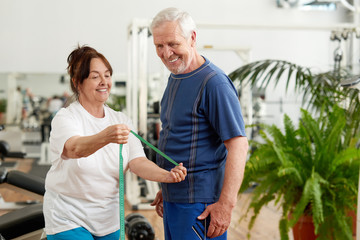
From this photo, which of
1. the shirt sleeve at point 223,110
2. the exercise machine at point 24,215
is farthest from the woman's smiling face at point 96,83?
the exercise machine at point 24,215

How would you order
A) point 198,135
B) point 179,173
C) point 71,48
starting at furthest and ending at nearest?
point 71,48 < point 198,135 < point 179,173

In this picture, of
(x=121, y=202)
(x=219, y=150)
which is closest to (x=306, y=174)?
(x=219, y=150)

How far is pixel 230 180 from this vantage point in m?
1.56

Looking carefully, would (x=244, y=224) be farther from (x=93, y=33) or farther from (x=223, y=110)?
(x=93, y=33)

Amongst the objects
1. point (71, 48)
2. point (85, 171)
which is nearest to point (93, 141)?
point (85, 171)

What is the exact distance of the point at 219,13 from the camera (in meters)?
9.52

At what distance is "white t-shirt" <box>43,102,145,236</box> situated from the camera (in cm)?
153

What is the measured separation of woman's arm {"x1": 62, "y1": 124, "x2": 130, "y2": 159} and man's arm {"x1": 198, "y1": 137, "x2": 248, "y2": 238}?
392mm

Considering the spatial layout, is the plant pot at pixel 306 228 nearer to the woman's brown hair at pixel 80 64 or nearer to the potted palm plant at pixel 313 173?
the potted palm plant at pixel 313 173

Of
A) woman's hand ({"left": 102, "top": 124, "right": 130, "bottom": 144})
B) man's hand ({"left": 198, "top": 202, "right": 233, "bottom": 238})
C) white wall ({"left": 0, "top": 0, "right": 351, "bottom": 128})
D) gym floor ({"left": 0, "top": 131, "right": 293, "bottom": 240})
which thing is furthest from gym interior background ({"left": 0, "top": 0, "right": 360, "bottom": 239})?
woman's hand ({"left": 102, "top": 124, "right": 130, "bottom": 144})

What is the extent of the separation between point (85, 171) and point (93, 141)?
0.20 metres

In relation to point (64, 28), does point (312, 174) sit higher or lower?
lower

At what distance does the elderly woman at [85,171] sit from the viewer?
153 cm

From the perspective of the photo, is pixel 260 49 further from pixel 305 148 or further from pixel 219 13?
pixel 305 148
